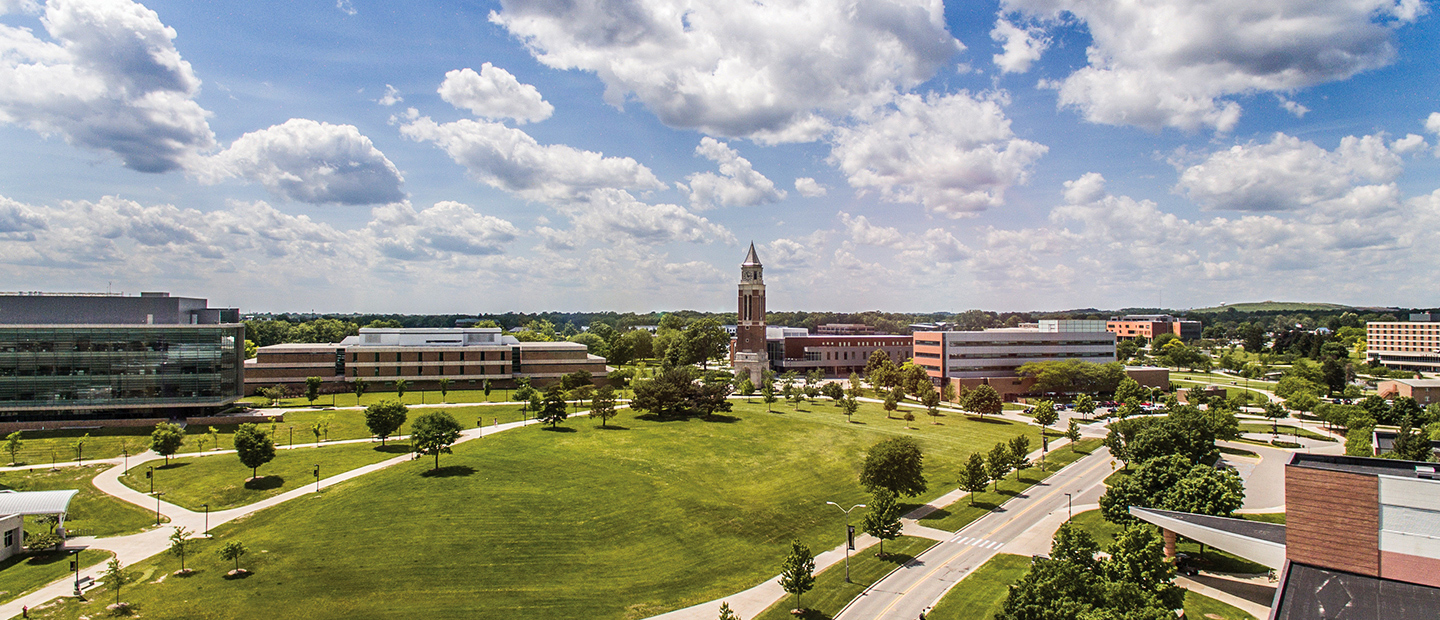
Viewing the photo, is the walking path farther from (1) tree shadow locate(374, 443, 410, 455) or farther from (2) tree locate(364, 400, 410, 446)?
(2) tree locate(364, 400, 410, 446)

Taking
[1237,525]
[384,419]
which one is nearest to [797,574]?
[1237,525]

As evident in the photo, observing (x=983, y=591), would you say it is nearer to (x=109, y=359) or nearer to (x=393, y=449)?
(x=393, y=449)

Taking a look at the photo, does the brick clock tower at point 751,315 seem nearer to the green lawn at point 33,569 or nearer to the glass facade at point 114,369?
the glass facade at point 114,369

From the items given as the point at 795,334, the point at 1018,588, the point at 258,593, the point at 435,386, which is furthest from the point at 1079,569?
the point at 795,334

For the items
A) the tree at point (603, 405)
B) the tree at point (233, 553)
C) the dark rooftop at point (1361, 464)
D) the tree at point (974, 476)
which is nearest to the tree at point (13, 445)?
the tree at point (233, 553)

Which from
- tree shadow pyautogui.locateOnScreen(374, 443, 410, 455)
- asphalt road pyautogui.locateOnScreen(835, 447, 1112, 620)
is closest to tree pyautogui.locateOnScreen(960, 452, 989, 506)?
asphalt road pyautogui.locateOnScreen(835, 447, 1112, 620)

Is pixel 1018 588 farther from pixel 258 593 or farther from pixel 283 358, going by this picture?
pixel 283 358
